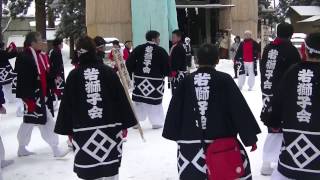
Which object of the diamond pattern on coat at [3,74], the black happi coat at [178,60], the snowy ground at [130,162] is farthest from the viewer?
the diamond pattern on coat at [3,74]

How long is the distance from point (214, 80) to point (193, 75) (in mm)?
196

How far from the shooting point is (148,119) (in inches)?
412

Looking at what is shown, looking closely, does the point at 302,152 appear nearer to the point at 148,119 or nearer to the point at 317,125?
the point at 317,125

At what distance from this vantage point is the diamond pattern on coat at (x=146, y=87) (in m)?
9.49

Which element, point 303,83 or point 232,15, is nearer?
point 303,83

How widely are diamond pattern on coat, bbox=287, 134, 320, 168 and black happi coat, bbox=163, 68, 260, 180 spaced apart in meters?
0.35

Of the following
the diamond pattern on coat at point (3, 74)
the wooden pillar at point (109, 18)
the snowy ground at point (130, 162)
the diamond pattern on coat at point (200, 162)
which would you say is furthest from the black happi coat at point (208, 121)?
the wooden pillar at point (109, 18)

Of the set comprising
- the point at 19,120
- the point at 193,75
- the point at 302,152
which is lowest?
the point at 19,120

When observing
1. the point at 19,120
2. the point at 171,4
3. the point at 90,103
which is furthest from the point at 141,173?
the point at 171,4

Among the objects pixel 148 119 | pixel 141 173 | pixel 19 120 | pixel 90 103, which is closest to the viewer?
pixel 90 103

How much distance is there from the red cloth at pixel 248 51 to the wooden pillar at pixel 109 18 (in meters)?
12.6

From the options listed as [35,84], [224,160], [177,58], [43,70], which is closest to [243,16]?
[177,58]

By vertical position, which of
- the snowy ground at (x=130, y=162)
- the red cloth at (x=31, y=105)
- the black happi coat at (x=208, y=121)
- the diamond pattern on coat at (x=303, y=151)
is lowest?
the snowy ground at (x=130, y=162)

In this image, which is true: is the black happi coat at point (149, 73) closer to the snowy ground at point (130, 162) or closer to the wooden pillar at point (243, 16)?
the snowy ground at point (130, 162)
